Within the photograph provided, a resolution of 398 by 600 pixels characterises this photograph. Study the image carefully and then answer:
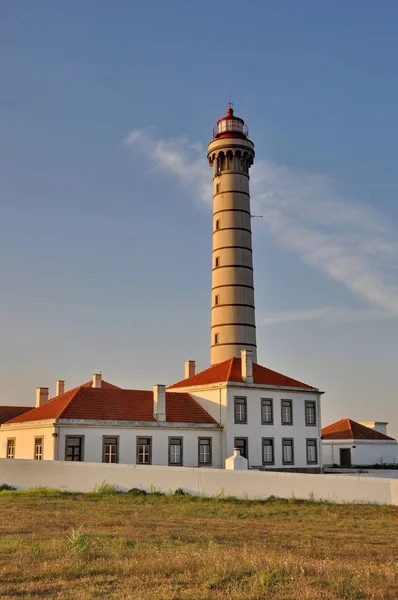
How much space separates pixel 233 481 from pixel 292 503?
8.62 ft

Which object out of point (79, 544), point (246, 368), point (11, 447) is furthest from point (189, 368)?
point (79, 544)

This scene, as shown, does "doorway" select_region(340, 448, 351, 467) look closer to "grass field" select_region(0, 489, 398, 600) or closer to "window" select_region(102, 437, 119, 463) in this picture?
"window" select_region(102, 437, 119, 463)

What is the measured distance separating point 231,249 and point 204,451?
15.5 metres

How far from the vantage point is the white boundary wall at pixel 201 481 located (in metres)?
24.1

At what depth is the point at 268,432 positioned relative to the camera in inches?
1481

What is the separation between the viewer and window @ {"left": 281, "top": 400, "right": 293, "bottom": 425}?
38.7 meters

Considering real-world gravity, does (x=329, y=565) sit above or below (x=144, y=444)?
below

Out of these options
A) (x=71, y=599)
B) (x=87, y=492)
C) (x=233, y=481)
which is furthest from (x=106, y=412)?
(x=71, y=599)

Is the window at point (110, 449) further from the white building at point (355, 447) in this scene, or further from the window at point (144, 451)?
the white building at point (355, 447)

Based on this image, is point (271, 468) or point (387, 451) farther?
point (387, 451)

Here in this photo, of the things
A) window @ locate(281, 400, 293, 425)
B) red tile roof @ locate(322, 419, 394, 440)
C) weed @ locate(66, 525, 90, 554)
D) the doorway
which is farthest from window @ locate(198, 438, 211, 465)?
weed @ locate(66, 525, 90, 554)

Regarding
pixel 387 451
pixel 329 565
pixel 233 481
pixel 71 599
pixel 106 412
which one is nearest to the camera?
pixel 71 599

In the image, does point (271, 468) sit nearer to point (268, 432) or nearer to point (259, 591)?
point (268, 432)

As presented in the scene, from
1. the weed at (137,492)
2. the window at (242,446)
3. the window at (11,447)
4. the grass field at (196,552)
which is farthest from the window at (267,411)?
the grass field at (196,552)
